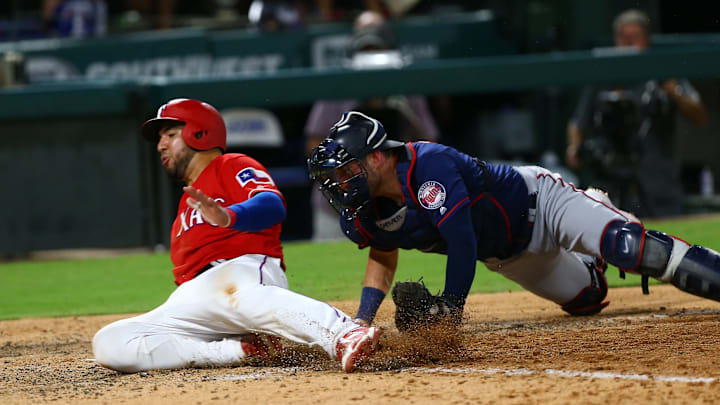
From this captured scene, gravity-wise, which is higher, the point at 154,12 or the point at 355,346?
the point at 154,12

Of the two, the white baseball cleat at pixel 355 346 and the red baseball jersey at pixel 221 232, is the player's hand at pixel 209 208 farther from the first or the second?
the white baseball cleat at pixel 355 346

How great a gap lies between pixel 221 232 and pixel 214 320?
1.17ft

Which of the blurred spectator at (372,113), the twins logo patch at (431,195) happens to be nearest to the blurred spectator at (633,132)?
the blurred spectator at (372,113)

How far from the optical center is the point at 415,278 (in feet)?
20.5

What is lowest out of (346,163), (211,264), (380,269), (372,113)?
(380,269)

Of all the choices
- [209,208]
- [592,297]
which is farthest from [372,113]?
[209,208]

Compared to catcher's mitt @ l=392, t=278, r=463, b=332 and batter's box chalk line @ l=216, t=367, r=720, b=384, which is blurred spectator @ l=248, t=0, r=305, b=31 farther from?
batter's box chalk line @ l=216, t=367, r=720, b=384

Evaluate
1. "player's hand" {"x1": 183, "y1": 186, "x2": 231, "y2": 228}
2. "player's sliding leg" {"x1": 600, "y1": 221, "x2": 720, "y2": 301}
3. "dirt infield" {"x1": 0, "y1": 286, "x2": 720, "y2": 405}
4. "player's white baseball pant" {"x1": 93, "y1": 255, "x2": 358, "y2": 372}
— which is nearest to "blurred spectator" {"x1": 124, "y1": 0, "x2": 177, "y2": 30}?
"dirt infield" {"x1": 0, "y1": 286, "x2": 720, "y2": 405}

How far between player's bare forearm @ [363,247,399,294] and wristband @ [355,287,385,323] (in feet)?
0.09

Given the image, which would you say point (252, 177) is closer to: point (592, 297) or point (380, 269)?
point (380, 269)

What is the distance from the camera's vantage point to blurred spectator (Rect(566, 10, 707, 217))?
8.26 meters

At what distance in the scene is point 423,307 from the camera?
11.4 feet

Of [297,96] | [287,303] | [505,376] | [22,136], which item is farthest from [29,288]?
[505,376]

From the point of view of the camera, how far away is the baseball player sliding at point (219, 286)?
3.36 m
